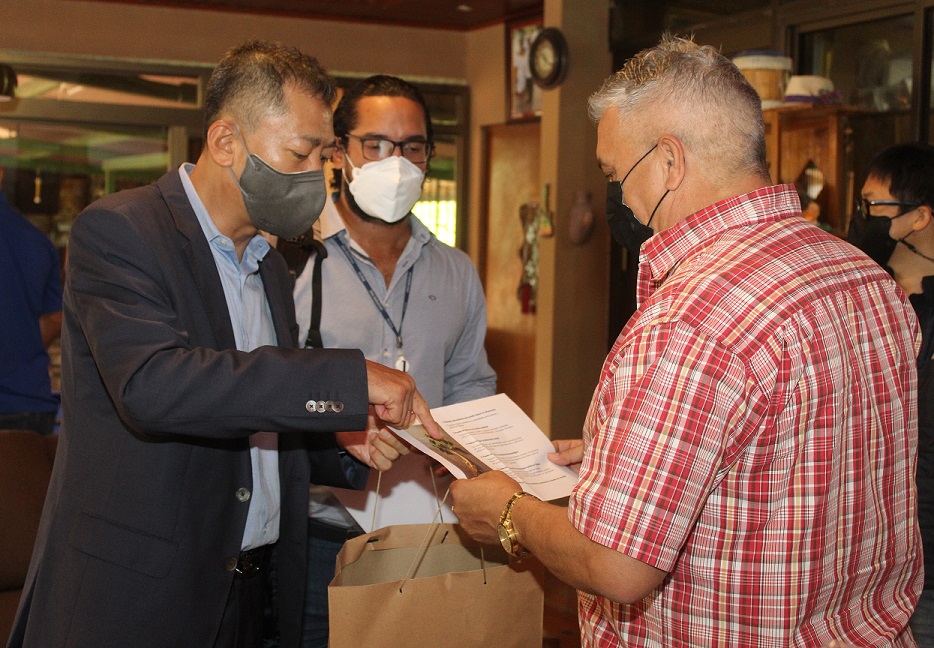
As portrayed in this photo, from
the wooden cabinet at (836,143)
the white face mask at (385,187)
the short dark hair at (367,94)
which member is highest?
the wooden cabinet at (836,143)

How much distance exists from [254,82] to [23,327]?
2.57 metres

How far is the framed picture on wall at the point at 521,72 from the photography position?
7035 millimetres

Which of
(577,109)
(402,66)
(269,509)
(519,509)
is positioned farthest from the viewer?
(402,66)

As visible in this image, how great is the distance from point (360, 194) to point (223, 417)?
43.0 inches

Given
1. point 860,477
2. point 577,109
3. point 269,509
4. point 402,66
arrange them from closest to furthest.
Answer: point 860,477 < point 269,509 < point 577,109 < point 402,66

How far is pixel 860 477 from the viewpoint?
1399 millimetres

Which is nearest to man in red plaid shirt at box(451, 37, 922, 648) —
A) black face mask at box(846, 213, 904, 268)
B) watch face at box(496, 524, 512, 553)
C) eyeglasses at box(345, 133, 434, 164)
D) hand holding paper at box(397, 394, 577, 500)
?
watch face at box(496, 524, 512, 553)

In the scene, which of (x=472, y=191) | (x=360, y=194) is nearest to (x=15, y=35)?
(x=472, y=191)

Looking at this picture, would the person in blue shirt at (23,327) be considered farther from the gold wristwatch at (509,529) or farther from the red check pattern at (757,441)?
the red check pattern at (757,441)

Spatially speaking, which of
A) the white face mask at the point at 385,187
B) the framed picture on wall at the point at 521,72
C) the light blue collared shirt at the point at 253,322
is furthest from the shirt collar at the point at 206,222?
the framed picture on wall at the point at 521,72

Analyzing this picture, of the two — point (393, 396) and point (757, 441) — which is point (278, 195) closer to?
point (393, 396)

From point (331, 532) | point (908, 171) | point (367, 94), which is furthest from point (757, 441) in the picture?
point (908, 171)

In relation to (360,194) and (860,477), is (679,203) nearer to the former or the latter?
(860,477)

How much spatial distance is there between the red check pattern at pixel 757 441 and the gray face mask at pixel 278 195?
0.80m
